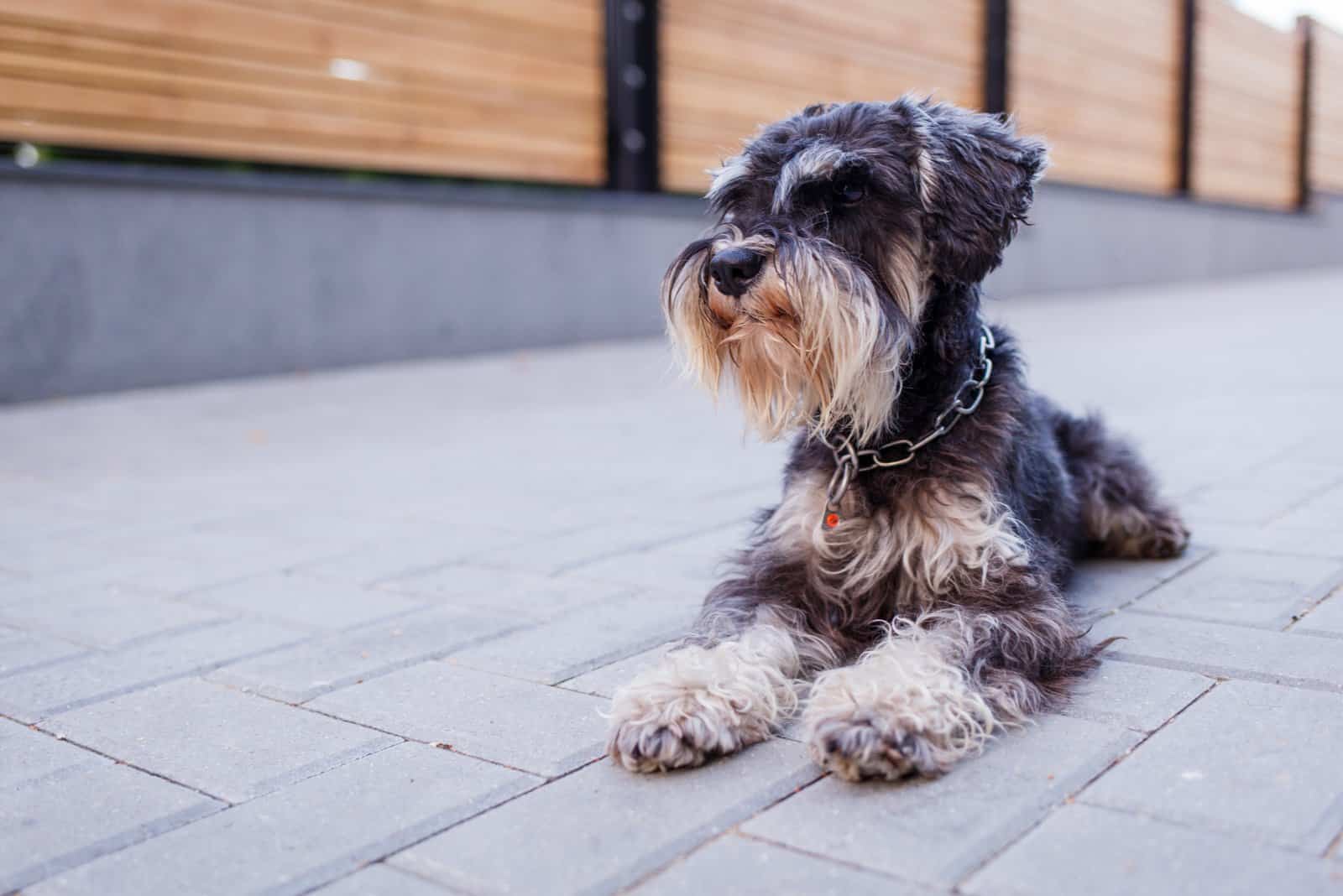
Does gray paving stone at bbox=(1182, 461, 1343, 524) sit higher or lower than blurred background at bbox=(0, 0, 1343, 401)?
lower

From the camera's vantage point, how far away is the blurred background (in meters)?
7.75

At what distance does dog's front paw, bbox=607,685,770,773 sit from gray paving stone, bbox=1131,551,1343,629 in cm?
134

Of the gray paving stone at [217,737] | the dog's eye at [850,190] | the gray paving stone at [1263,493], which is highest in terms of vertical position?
the dog's eye at [850,190]

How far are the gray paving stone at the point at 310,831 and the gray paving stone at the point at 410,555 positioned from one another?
155 cm

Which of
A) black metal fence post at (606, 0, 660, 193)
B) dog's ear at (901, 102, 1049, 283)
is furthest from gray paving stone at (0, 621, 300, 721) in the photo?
black metal fence post at (606, 0, 660, 193)

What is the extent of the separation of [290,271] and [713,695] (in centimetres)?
722

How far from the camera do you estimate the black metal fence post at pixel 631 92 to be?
10812 mm

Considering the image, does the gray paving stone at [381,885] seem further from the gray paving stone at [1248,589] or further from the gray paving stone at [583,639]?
the gray paving stone at [1248,589]

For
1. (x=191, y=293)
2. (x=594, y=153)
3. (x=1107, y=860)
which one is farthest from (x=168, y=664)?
(x=594, y=153)

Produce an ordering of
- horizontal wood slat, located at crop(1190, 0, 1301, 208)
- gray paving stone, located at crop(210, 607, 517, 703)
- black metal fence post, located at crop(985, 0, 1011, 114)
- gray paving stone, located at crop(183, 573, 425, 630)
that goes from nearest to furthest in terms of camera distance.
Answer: gray paving stone, located at crop(210, 607, 517, 703) < gray paving stone, located at crop(183, 573, 425, 630) < black metal fence post, located at crop(985, 0, 1011, 114) < horizontal wood slat, located at crop(1190, 0, 1301, 208)

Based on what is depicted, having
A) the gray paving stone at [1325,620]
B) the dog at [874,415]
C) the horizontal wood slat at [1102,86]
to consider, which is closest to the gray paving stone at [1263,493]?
the gray paving stone at [1325,620]

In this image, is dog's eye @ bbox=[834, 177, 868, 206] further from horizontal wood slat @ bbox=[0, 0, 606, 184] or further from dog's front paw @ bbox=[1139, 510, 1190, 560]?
horizontal wood slat @ bbox=[0, 0, 606, 184]

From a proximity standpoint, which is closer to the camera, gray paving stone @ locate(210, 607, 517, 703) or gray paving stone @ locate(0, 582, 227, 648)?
gray paving stone @ locate(210, 607, 517, 703)

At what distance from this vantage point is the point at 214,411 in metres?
7.49
